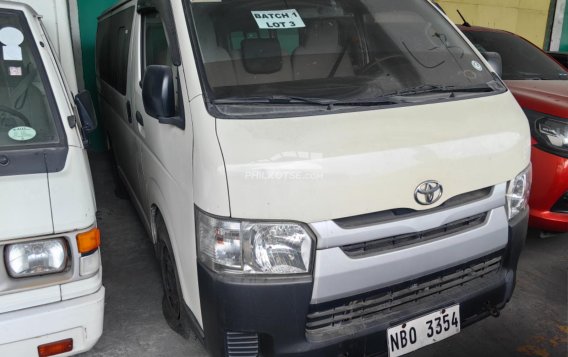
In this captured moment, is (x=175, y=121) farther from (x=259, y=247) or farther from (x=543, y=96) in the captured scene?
(x=543, y=96)

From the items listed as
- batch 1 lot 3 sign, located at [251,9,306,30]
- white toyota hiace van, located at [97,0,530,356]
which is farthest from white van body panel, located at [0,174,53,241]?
batch 1 lot 3 sign, located at [251,9,306,30]

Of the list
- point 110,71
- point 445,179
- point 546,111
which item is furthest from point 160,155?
point 546,111

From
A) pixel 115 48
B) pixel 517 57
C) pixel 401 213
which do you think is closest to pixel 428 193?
pixel 401 213

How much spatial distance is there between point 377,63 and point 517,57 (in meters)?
3.15

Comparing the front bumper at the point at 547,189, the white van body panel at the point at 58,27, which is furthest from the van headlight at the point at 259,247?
the front bumper at the point at 547,189

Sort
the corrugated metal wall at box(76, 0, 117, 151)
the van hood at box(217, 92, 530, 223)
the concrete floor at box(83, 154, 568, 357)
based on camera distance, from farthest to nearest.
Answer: the corrugated metal wall at box(76, 0, 117, 151), the concrete floor at box(83, 154, 568, 357), the van hood at box(217, 92, 530, 223)

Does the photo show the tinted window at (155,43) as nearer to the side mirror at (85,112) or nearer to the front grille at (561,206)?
the side mirror at (85,112)

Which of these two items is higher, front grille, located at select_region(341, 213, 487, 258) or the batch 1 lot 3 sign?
the batch 1 lot 3 sign

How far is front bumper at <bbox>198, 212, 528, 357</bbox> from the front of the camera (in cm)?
178

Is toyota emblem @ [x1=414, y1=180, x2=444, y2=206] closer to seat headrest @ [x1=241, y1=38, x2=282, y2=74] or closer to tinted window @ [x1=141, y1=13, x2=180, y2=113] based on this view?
seat headrest @ [x1=241, y1=38, x2=282, y2=74]

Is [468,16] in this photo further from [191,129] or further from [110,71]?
[191,129]

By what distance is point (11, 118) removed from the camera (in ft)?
6.88

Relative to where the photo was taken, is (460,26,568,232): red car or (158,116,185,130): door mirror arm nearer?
(158,116,185,130): door mirror arm

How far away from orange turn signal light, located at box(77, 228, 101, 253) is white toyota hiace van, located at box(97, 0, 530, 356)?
14.8 inches
